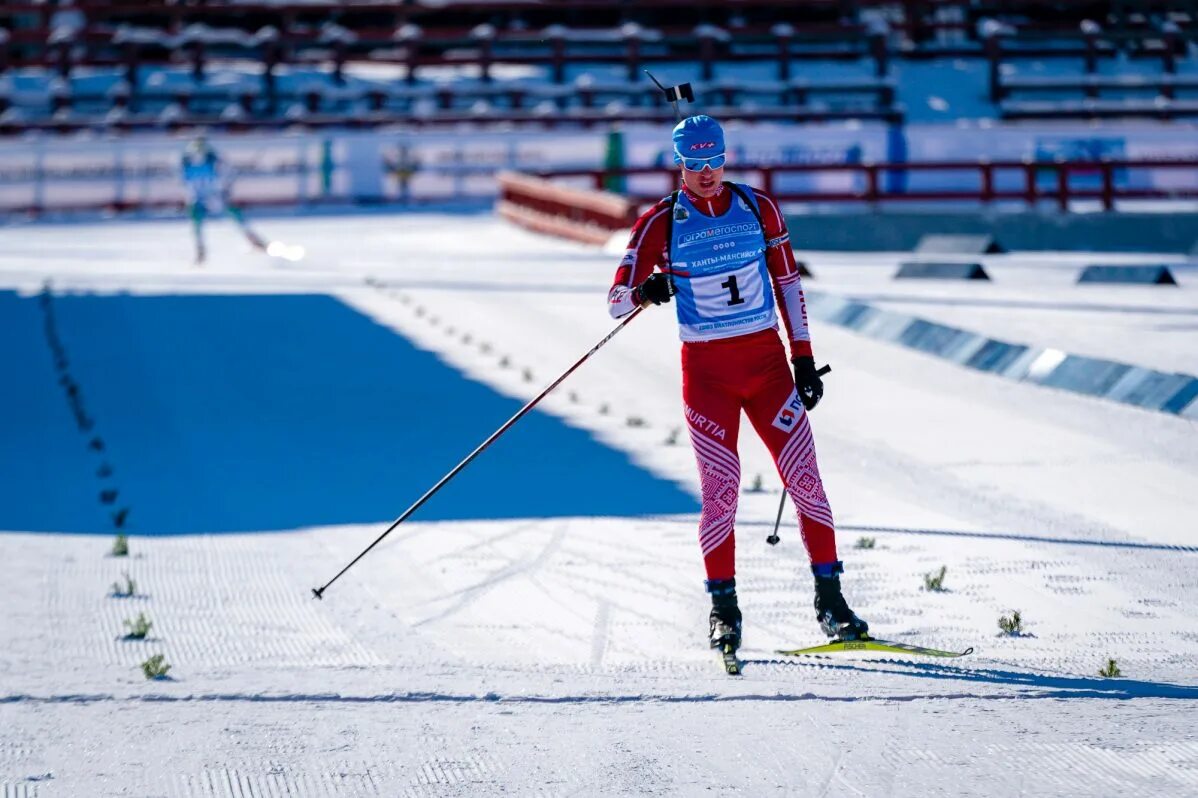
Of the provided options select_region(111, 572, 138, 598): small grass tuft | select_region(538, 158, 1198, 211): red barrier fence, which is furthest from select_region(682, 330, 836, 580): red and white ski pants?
select_region(538, 158, 1198, 211): red barrier fence

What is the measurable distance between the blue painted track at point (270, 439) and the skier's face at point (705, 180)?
3.36m

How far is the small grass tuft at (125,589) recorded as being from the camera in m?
8.23

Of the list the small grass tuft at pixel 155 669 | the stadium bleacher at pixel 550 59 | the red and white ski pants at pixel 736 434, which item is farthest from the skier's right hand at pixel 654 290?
the stadium bleacher at pixel 550 59

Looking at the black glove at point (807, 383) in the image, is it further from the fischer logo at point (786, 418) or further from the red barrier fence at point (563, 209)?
the red barrier fence at point (563, 209)

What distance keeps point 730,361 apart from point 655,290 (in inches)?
15.0

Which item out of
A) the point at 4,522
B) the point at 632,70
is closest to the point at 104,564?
the point at 4,522

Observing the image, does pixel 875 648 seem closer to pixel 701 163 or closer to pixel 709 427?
pixel 709 427

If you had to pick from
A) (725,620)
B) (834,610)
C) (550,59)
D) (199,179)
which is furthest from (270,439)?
(550,59)

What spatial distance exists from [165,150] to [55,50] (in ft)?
28.2

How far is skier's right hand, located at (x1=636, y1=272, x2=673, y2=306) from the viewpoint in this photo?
6738 millimetres

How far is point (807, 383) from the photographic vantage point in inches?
268

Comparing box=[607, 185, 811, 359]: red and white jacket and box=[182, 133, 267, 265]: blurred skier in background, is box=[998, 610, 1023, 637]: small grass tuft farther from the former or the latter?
box=[182, 133, 267, 265]: blurred skier in background

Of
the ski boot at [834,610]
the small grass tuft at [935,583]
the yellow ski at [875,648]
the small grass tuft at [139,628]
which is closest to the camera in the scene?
the yellow ski at [875,648]

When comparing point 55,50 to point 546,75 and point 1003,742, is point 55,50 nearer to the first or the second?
point 546,75
